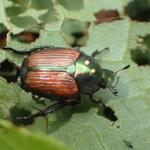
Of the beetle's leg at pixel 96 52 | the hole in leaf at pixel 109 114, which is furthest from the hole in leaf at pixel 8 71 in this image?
the hole in leaf at pixel 109 114

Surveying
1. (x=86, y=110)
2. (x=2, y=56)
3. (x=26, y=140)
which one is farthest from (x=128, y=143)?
(x=26, y=140)

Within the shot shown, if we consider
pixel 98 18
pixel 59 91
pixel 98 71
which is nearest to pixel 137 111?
pixel 98 71

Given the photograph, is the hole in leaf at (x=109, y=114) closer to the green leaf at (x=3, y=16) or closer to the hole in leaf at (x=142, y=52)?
the hole in leaf at (x=142, y=52)

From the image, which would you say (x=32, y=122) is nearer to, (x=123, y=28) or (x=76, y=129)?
(x=76, y=129)

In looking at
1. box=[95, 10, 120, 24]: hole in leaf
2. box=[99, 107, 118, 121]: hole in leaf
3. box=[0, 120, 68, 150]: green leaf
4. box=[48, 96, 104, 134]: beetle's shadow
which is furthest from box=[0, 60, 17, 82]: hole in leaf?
box=[0, 120, 68, 150]: green leaf

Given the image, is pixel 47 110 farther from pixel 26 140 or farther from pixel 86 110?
pixel 26 140

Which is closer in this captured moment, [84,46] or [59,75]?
[59,75]
